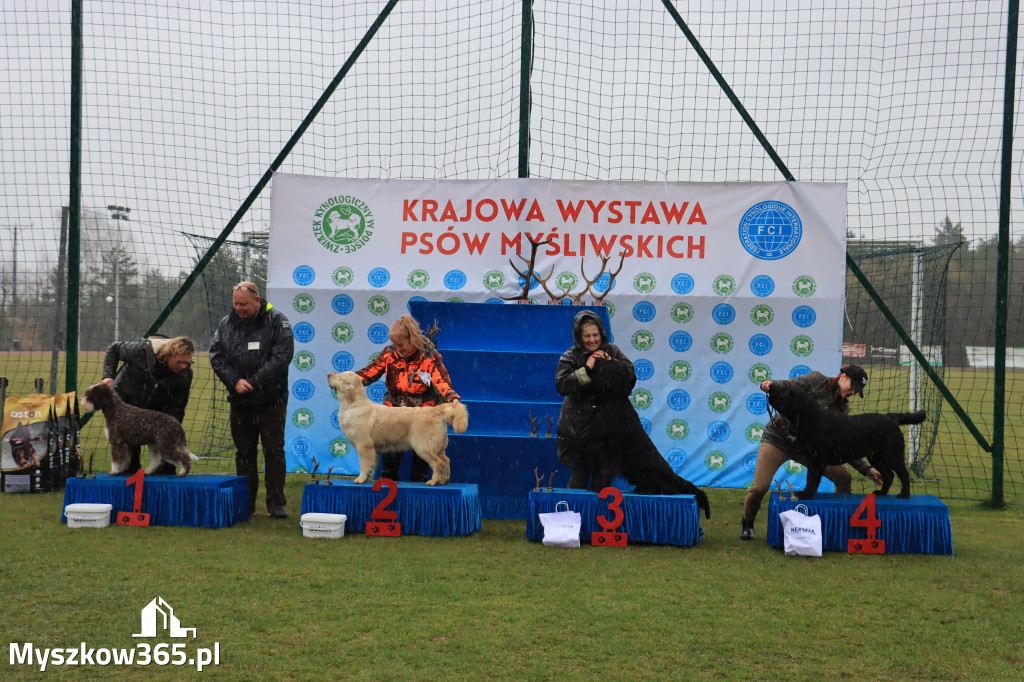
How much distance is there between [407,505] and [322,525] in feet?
1.90

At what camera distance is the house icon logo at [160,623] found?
3.65 m

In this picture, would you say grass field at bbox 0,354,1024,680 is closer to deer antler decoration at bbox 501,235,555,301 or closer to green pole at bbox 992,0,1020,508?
green pole at bbox 992,0,1020,508

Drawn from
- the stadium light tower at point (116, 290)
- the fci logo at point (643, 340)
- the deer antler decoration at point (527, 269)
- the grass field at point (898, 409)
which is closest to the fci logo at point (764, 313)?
the fci logo at point (643, 340)

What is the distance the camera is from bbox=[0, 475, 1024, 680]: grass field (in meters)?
3.39

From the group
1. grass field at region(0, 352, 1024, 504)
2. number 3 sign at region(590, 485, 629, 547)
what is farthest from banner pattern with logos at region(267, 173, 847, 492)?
number 3 sign at region(590, 485, 629, 547)

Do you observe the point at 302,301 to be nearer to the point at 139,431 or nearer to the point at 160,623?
the point at 139,431

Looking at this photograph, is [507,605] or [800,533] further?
[800,533]

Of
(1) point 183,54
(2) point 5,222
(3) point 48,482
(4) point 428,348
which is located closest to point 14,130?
(2) point 5,222

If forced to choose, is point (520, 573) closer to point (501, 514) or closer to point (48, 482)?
point (501, 514)

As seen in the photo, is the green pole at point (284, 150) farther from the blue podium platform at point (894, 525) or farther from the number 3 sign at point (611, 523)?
the blue podium platform at point (894, 525)

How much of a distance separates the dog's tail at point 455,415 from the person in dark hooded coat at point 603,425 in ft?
2.23

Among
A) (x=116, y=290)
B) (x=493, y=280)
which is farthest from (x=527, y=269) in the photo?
→ (x=116, y=290)

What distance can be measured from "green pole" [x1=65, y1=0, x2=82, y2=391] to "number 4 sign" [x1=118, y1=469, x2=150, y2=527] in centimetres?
261

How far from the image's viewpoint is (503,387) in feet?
24.2
